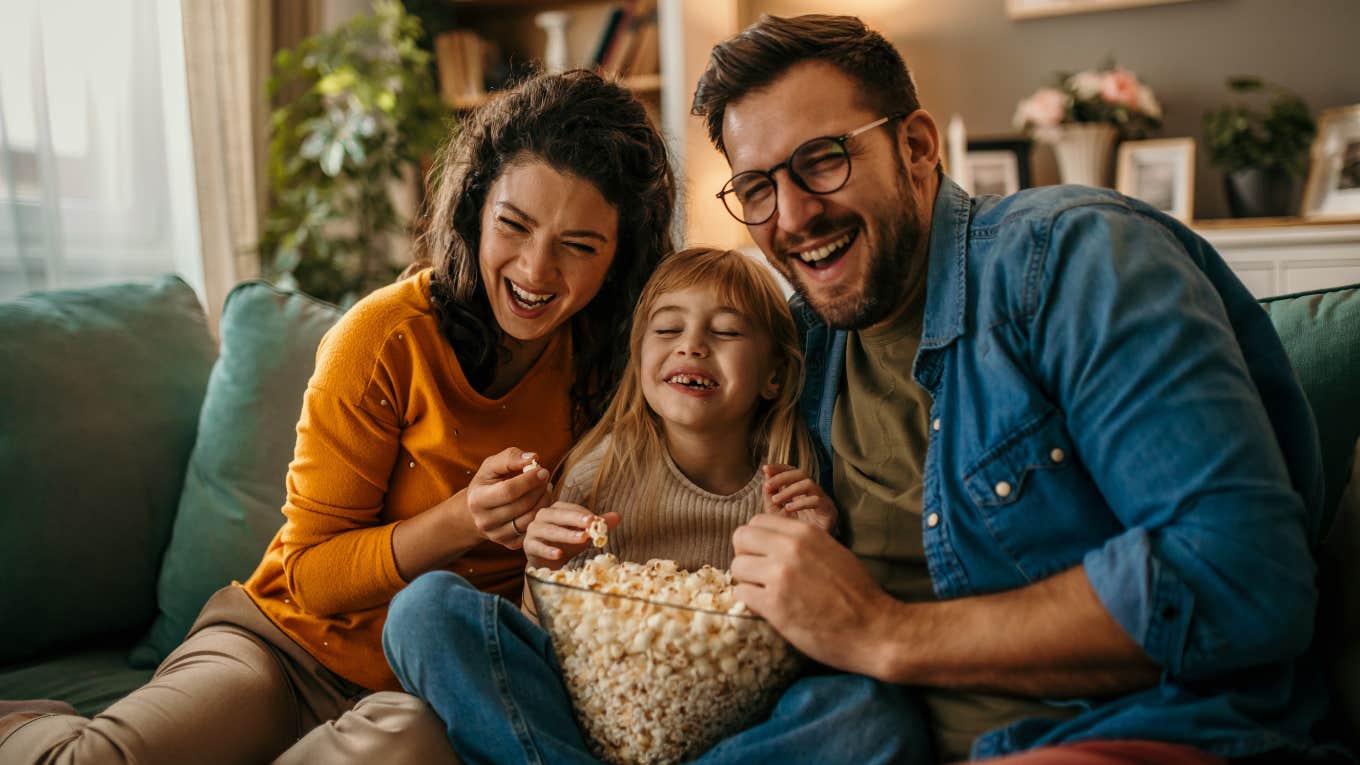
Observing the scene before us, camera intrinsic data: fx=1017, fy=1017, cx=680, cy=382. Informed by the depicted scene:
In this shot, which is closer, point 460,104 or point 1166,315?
point 1166,315

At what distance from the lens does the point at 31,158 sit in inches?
102

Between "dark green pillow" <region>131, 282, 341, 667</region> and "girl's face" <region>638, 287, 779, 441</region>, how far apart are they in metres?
0.74

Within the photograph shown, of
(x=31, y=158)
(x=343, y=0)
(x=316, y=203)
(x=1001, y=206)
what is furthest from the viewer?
(x=343, y=0)

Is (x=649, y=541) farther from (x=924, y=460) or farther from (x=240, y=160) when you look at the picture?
(x=240, y=160)

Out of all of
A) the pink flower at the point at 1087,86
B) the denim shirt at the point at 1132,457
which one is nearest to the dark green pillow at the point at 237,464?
the denim shirt at the point at 1132,457

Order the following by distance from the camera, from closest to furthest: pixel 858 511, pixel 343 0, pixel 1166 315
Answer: pixel 1166 315 < pixel 858 511 < pixel 343 0

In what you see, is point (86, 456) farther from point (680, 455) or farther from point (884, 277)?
point (884, 277)

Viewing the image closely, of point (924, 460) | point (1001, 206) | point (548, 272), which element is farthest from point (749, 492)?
point (1001, 206)

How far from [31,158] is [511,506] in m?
2.04

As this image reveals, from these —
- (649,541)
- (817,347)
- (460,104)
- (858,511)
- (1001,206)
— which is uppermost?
(460,104)

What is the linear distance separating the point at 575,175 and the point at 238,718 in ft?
2.92

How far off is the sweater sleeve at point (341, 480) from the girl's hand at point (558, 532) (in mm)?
244

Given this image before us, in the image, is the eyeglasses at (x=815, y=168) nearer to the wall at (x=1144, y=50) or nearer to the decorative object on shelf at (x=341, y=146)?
the decorative object on shelf at (x=341, y=146)

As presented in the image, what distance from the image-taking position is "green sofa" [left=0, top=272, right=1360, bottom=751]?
1694 mm
